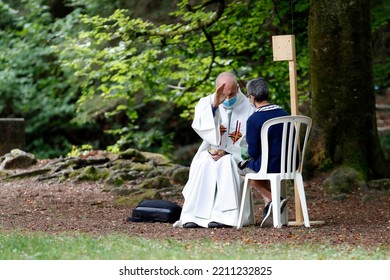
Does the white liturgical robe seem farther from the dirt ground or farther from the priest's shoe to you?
the dirt ground

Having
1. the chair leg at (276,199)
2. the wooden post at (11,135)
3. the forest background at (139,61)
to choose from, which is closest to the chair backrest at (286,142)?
the chair leg at (276,199)

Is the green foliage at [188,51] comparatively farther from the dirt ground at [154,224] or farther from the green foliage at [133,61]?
the dirt ground at [154,224]

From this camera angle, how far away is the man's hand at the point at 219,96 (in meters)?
10.2

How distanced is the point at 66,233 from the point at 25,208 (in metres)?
2.80

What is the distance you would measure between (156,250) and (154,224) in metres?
2.51

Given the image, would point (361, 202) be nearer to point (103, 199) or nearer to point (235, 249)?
point (103, 199)

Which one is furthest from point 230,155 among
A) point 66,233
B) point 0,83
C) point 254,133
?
point 0,83

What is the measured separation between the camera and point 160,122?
77.2ft

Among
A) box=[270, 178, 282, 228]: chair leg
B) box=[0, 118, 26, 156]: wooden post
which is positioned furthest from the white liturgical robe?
box=[0, 118, 26, 156]: wooden post

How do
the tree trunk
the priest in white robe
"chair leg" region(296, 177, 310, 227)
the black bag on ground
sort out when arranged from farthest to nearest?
1. the tree trunk
2. the black bag on ground
3. the priest in white robe
4. "chair leg" region(296, 177, 310, 227)

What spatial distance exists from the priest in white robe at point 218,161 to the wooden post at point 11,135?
8.29 metres

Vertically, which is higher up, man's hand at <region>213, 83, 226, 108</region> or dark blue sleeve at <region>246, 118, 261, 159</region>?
man's hand at <region>213, 83, 226, 108</region>

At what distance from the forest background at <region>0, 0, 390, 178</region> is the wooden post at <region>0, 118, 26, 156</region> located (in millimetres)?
1479

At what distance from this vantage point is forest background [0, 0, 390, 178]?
1753cm
